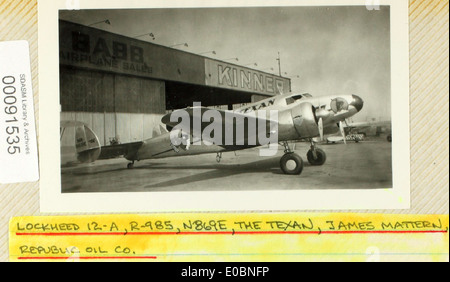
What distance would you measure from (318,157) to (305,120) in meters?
0.18

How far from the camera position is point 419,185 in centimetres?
110

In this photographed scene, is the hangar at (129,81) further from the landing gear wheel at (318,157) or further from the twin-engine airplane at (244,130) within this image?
the landing gear wheel at (318,157)

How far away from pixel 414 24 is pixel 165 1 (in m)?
0.98

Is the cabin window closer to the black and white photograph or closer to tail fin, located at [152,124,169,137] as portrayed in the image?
the black and white photograph

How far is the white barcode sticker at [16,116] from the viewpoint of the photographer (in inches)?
42.8

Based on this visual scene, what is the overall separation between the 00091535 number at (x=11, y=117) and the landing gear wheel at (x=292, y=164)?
1.04 metres

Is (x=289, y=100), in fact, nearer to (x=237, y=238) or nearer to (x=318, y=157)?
(x=318, y=157)

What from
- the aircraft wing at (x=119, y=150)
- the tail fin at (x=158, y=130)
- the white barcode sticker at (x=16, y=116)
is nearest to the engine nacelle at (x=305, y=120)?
the tail fin at (x=158, y=130)

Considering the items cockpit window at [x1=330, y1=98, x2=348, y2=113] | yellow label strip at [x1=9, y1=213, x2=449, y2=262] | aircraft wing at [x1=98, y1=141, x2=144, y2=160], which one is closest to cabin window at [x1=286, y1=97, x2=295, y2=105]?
cockpit window at [x1=330, y1=98, x2=348, y2=113]

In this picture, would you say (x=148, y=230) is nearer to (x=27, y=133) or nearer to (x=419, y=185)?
(x=27, y=133)

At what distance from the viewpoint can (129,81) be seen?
3.66ft

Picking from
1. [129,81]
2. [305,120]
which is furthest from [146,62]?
[305,120]

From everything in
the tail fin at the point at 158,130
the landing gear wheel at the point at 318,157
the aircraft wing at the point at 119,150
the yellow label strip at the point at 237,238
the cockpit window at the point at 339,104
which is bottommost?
the yellow label strip at the point at 237,238
